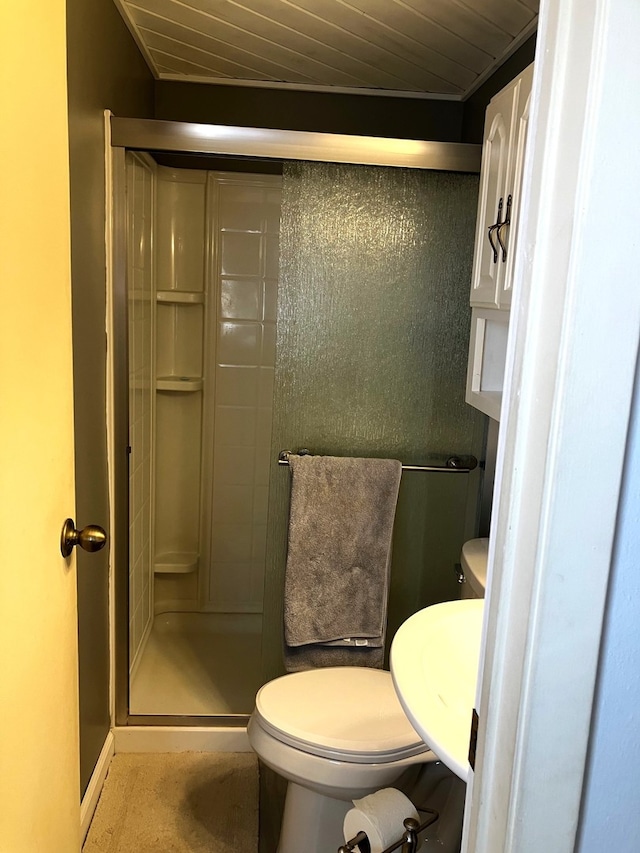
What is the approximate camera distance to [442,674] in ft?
4.38

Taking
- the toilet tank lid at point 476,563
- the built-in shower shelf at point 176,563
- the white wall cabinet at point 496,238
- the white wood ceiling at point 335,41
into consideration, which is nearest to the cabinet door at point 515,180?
the white wall cabinet at point 496,238

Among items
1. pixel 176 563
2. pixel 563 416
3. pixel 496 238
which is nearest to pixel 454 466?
pixel 496 238

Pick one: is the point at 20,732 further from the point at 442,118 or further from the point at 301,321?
the point at 442,118

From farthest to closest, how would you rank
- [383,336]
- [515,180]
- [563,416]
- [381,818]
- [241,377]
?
[241,377] → [383,336] → [515,180] → [381,818] → [563,416]

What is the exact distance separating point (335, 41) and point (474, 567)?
158 cm

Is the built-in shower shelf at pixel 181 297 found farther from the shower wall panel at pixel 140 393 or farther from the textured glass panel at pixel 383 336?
the textured glass panel at pixel 383 336

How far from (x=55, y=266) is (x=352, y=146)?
3.84 ft

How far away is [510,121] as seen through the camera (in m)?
1.70

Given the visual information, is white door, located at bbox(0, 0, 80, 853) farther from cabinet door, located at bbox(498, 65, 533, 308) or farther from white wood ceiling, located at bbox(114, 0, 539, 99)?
white wood ceiling, located at bbox(114, 0, 539, 99)

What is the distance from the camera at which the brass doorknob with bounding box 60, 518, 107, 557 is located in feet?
4.15

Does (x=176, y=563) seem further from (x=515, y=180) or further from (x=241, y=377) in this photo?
(x=515, y=180)

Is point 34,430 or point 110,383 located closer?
point 34,430

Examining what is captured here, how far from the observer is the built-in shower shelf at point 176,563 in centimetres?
322

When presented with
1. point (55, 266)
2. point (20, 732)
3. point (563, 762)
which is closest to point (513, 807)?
point (563, 762)
